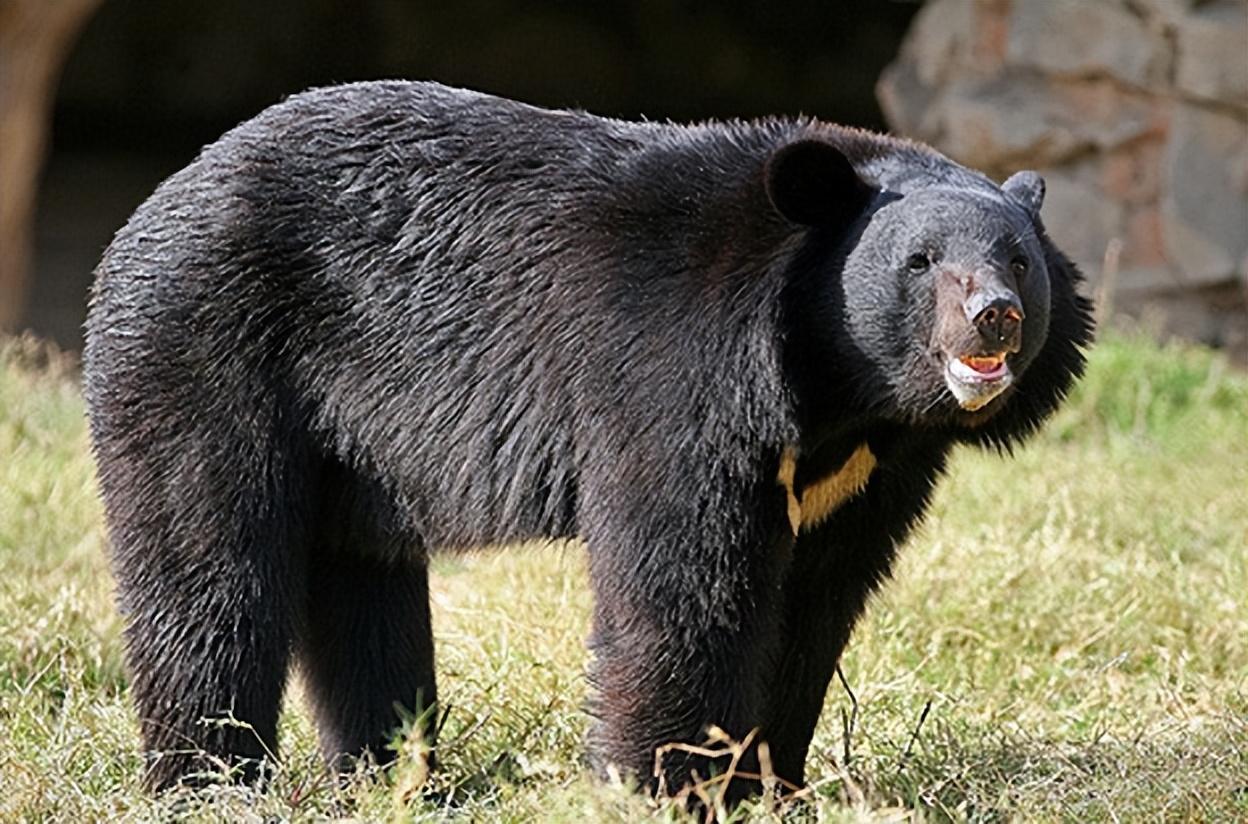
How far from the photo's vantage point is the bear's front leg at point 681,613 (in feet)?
13.2

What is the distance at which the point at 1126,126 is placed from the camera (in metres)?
11.0

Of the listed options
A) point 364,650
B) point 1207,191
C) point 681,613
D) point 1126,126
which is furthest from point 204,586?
point 1126,126

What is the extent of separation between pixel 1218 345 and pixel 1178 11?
1.80 meters

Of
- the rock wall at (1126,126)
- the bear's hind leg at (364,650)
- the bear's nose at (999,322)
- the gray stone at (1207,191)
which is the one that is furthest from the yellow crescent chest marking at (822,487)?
the gray stone at (1207,191)

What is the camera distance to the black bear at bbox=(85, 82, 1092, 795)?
404 centimetres

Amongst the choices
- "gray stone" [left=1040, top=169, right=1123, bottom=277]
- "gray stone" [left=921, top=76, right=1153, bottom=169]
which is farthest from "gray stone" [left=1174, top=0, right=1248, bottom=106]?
"gray stone" [left=1040, top=169, right=1123, bottom=277]

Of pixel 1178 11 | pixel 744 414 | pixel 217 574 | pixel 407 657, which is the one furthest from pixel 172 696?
pixel 1178 11

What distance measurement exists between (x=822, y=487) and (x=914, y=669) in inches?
58.4

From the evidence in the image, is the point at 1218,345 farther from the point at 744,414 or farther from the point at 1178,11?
the point at 744,414

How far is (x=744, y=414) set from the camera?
4047mm

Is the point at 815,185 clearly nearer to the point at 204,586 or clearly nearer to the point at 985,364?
the point at 985,364

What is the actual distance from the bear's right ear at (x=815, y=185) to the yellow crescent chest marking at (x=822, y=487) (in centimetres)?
46

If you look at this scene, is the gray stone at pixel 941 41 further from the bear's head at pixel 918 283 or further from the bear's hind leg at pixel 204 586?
the bear's hind leg at pixel 204 586

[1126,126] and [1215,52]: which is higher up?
[1215,52]
